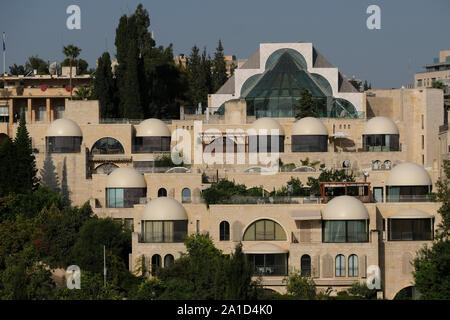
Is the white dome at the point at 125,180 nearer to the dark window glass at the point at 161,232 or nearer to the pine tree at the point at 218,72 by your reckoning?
the dark window glass at the point at 161,232

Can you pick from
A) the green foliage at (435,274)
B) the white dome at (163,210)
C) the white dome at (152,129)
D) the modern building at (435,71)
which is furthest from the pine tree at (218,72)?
the modern building at (435,71)

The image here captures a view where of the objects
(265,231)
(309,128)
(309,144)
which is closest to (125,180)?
(265,231)

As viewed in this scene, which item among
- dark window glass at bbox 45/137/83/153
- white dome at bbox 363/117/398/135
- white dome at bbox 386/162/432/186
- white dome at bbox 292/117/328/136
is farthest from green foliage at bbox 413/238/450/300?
dark window glass at bbox 45/137/83/153

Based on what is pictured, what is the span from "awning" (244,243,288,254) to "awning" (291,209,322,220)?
1.95m

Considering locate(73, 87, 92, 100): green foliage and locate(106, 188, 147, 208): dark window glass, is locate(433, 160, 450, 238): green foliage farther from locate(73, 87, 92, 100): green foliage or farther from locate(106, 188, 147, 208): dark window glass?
locate(73, 87, 92, 100): green foliage

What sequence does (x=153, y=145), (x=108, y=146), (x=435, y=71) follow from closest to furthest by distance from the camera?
1. (x=108, y=146)
2. (x=153, y=145)
3. (x=435, y=71)

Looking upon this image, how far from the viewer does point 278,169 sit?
82750 millimetres

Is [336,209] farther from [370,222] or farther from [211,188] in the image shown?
[211,188]

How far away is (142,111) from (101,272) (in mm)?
24048

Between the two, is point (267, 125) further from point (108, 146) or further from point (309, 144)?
point (108, 146)

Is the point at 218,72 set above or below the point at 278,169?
above

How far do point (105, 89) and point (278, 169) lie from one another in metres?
17.3

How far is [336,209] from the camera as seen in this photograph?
73312 millimetres
